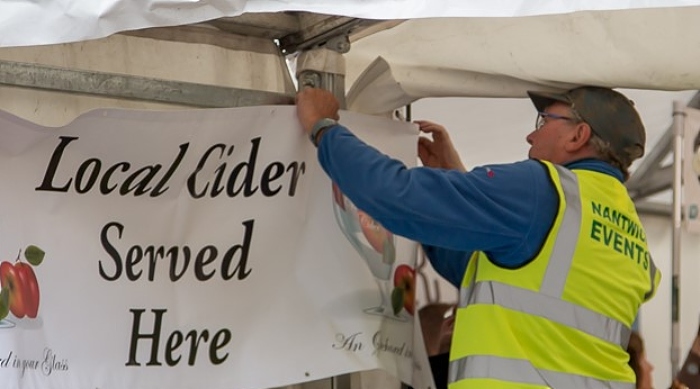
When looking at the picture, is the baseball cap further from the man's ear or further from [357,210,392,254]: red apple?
[357,210,392,254]: red apple

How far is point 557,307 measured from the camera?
6.66ft

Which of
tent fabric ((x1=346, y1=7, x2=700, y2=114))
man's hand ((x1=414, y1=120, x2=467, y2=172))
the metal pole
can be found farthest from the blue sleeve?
the metal pole

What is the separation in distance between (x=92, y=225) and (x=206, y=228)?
0.72 feet

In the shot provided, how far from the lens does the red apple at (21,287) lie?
197 centimetres

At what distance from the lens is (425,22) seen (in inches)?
86.9

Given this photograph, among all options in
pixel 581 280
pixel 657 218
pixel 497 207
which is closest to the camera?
pixel 497 207

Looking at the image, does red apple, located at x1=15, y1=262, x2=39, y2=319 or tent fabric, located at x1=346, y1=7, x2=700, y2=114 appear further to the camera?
tent fabric, located at x1=346, y1=7, x2=700, y2=114

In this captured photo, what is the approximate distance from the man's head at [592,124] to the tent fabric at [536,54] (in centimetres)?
3

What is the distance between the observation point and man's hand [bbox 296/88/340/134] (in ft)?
7.12

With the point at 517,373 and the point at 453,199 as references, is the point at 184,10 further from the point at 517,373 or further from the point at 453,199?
the point at 517,373

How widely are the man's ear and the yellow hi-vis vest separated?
0.09 meters

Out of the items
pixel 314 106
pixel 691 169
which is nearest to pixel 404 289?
pixel 314 106

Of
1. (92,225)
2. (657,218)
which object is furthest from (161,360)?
(657,218)

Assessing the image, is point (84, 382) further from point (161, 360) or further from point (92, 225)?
point (92, 225)
